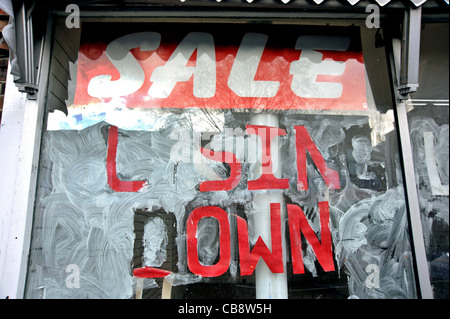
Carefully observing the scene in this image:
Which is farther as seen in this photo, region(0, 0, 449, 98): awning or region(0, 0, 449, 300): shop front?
region(0, 0, 449, 300): shop front

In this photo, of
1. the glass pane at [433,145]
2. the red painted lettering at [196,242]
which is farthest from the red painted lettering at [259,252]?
the glass pane at [433,145]

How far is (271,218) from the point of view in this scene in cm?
283

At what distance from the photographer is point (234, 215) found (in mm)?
2830

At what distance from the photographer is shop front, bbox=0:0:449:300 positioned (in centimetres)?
272

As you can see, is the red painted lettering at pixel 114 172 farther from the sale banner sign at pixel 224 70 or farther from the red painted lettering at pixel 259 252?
the red painted lettering at pixel 259 252

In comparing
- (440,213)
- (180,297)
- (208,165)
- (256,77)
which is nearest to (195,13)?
(256,77)

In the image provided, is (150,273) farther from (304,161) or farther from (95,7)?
(95,7)

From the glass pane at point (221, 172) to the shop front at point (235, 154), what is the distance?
13 mm

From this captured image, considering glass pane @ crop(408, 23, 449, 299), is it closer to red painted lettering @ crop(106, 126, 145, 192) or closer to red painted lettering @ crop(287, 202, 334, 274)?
red painted lettering @ crop(287, 202, 334, 274)

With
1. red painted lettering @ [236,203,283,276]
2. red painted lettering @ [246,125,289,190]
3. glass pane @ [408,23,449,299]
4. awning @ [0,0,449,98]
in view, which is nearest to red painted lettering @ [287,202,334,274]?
red painted lettering @ [236,203,283,276]

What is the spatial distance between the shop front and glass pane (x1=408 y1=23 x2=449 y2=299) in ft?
0.05

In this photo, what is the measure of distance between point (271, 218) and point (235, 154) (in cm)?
70

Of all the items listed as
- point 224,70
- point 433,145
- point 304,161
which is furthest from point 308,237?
point 224,70

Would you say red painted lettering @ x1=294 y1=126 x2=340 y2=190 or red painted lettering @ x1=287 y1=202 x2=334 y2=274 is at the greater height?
red painted lettering @ x1=294 y1=126 x2=340 y2=190
